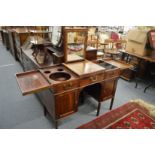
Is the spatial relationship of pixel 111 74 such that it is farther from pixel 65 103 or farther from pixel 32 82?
pixel 32 82

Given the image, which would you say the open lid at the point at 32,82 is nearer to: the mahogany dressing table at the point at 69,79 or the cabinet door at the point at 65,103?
the mahogany dressing table at the point at 69,79

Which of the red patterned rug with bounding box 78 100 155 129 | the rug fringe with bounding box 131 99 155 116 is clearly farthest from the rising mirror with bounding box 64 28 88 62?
the rug fringe with bounding box 131 99 155 116

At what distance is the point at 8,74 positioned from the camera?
3.87 meters

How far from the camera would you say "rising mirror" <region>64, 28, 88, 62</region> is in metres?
2.06

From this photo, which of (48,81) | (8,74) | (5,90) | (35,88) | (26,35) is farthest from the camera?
(8,74)

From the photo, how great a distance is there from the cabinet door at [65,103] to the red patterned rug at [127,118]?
38 cm

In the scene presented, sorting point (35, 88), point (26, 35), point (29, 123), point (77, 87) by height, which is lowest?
point (29, 123)

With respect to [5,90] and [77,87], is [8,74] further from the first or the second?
[77,87]

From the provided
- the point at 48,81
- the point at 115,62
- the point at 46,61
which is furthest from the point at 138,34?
the point at 48,81

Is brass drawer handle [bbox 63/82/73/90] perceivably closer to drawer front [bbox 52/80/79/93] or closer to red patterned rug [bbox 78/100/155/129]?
drawer front [bbox 52/80/79/93]

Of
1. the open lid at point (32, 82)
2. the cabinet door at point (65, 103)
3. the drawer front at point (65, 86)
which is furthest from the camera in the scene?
the cabinet door at point (65, 103)

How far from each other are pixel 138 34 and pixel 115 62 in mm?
1240

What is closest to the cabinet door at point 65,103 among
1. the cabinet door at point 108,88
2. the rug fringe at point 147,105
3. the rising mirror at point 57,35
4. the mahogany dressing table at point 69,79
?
the mahogany dressing table at point 69,79

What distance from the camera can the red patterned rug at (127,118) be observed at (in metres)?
2.13
